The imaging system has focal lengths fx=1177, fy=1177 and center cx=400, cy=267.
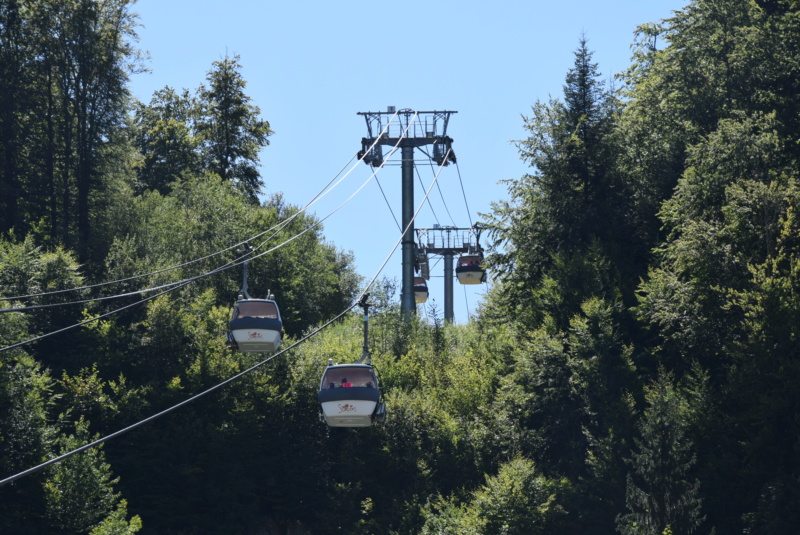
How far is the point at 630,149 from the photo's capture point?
5450 cm

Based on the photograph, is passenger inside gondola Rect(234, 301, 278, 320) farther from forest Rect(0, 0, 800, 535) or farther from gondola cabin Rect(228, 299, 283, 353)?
forest Rect(0, 0, 800, 535)

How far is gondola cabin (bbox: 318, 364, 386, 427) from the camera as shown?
33.4m

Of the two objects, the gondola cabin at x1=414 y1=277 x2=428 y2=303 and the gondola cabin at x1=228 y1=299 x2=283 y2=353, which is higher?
the gondola cabin at x1=228 y1=299 x2=283 y2=353

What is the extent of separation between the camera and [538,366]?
48.4 metres

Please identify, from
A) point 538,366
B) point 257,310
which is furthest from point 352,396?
point 538,366

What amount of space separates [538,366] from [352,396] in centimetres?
1658

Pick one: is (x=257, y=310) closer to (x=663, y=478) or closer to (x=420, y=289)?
(x=663, y=478)

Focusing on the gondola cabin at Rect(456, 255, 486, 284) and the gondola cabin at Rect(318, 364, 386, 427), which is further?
the gondola cabin at Rect(456, 255, 486, 284)

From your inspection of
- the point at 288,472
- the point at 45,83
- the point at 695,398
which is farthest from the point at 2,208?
the point at 695,398

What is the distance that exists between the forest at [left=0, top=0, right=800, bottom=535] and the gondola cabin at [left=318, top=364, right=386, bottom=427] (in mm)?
10134

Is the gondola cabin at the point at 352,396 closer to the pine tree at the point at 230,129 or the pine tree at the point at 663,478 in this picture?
the pine tree at the point at 663,478

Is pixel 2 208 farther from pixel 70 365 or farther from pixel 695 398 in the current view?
pixel 695 398

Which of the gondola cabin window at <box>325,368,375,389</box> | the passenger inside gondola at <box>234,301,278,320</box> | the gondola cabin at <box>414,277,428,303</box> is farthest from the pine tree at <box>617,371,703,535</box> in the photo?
the gondola cabin at <box>414,277,428,303</box>

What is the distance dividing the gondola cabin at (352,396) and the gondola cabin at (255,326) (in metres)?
4.41
